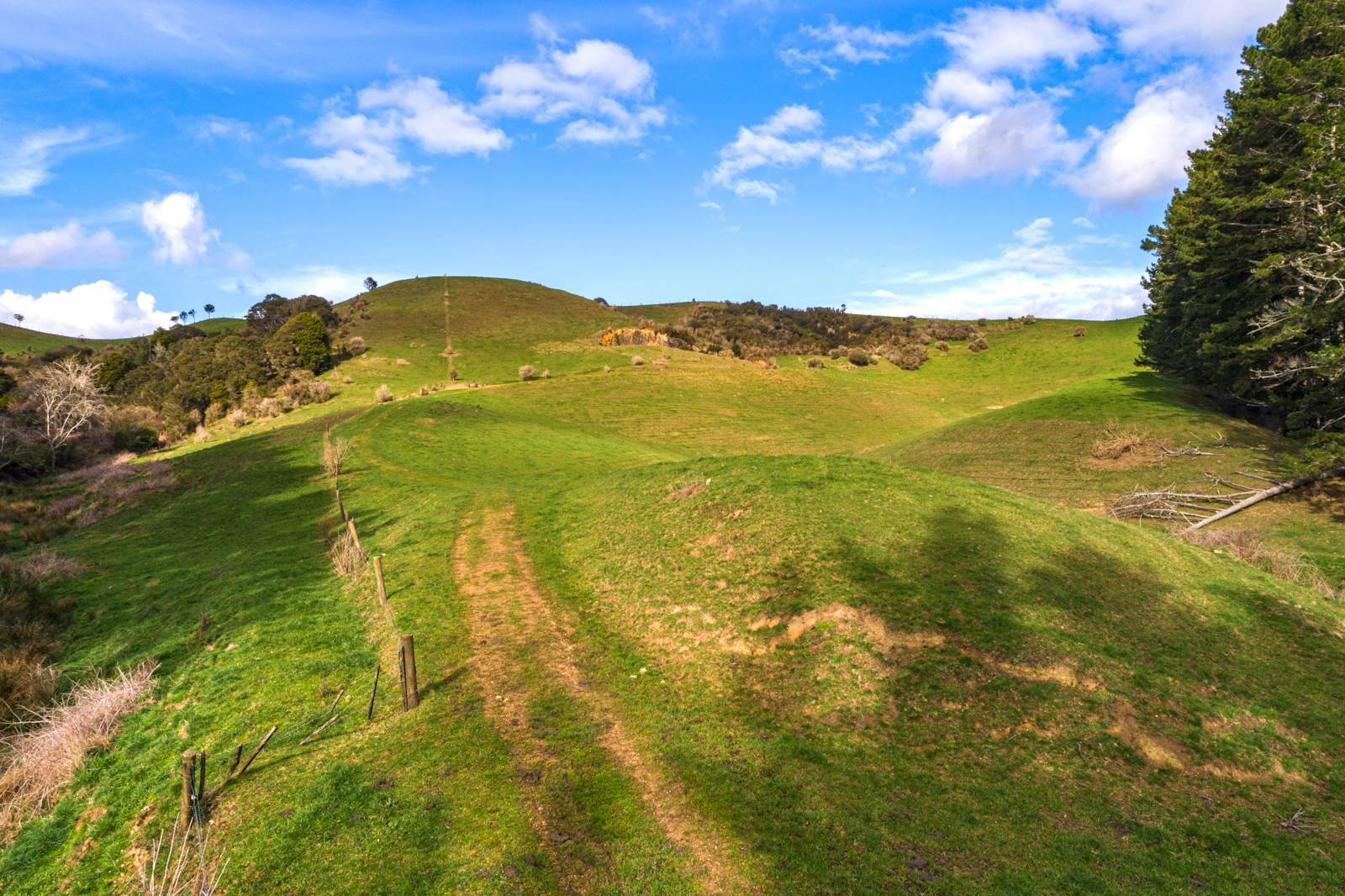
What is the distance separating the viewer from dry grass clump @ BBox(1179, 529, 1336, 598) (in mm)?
20875

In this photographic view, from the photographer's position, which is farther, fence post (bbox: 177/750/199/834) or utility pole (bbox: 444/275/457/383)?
utility pole (bbox: 444/275/457/383)

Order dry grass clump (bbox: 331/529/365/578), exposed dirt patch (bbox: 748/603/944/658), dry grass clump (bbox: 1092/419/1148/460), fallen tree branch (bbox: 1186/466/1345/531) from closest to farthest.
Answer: exposed dirt patch (bbox: 748/603/944/658) < dry grass clump (bbox: 331/529/365/578) < fallen tree branch (bbox: 1186/466/1345/531) < dry grass clump (bbox: 1092/419/1148/460)

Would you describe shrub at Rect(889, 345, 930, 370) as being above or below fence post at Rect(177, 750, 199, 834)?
above

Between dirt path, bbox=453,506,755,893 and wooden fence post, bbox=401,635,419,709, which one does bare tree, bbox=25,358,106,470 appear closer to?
dirt path, bbox=453,506,755,893

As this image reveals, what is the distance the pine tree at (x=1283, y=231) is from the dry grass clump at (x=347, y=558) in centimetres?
4061

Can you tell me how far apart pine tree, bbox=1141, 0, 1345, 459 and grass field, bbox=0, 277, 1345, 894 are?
7.55 m

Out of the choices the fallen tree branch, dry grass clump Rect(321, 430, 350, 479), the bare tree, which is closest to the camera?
the fallen tree branch

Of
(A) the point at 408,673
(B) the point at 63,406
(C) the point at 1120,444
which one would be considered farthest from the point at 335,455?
(C) the point at 1120,444

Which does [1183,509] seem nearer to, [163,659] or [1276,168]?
[1276,168]

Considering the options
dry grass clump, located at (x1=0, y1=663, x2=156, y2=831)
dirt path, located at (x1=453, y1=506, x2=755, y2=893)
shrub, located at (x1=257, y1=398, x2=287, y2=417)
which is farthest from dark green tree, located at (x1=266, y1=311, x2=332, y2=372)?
dry grass clump, located at (x1=0, y1=663, x2=156, y2=831)

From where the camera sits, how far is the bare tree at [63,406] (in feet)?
162

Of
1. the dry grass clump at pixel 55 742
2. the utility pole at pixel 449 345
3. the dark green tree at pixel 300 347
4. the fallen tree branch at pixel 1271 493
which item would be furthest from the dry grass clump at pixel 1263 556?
the dark green tree at pixel 300 347

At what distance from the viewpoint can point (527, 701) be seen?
43.3ft

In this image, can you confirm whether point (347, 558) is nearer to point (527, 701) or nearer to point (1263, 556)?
point (527, 701)
